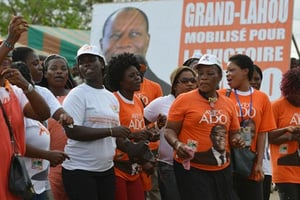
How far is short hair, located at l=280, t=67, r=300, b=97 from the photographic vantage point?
26.7 ft

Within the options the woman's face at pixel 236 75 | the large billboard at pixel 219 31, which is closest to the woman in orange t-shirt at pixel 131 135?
the woman's face at pixel 236 75

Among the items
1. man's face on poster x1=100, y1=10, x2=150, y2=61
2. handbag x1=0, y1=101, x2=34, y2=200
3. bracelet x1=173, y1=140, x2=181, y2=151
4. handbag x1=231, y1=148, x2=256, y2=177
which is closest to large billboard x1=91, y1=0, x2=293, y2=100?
man's face on poster x1=100, y1=10, x2=150, y2=61

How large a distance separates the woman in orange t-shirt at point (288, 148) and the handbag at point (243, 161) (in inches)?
28.1

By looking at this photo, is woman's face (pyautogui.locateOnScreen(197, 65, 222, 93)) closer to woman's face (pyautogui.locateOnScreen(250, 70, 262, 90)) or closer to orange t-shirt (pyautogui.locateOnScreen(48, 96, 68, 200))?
orange t-shirt (pyautogui.locateOnScreen(48, 96, 68, 200))

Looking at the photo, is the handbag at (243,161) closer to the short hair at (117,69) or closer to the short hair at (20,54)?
the short hair at (117,69)

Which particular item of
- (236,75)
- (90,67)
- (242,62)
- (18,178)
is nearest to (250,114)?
A: (236,75)

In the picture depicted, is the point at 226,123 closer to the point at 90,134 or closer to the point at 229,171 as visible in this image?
the point at 229,171

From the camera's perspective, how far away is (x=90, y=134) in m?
6.21

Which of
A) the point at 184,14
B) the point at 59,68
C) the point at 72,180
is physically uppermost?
the point at 184,14

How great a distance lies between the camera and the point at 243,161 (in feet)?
24.1

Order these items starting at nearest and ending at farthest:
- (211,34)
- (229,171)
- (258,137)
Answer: (229,171) → (258,137) → (211,34)

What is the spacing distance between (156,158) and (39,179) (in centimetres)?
200

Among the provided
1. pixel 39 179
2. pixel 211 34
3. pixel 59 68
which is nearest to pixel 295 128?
pixel 59 68

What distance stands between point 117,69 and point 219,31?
9.59m
